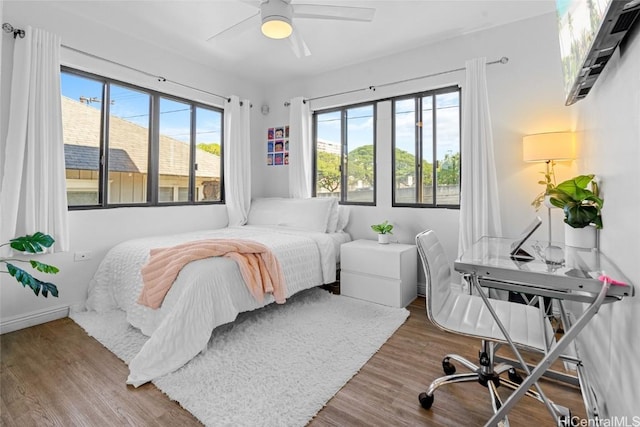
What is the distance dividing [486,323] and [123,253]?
2.74m

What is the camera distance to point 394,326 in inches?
98.5

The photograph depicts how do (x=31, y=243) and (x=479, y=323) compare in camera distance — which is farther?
(x=31, y=243)

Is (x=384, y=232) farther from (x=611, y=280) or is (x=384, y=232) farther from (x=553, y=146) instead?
(x=611, y=280)

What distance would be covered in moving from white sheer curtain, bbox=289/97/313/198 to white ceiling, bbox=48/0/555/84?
0.58m

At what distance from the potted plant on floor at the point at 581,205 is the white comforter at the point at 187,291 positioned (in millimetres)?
1968

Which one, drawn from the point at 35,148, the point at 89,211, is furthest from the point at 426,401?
the point at 35,148

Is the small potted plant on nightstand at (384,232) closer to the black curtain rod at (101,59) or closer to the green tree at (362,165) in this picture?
the green tree at (362,165)

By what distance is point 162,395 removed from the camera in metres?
1.65

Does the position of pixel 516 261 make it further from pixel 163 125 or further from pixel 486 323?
pixel 163 125

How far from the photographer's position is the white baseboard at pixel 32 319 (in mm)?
2385

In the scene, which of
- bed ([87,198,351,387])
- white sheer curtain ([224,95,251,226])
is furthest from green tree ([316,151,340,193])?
white sheer curtain ([224,95,251,226])

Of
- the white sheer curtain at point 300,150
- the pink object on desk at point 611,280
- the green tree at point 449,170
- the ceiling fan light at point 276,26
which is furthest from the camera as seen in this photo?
the white sheer curtain at point 300,150

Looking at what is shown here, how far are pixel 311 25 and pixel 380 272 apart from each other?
245 centimetres
